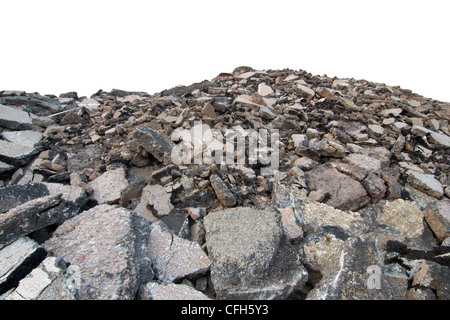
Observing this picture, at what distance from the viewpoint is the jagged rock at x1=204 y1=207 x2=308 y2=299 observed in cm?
207

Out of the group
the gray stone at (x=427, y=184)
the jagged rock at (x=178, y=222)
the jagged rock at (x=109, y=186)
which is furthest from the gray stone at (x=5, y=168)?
the gray stone at (x=427, y=184)

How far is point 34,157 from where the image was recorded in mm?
4141

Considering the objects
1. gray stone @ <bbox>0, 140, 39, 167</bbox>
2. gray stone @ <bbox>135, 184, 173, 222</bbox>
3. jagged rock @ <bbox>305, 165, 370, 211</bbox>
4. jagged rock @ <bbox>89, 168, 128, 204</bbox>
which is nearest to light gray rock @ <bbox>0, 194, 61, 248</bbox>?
jagged rock @ <bbox>89, 168, 128, 204</bbox>

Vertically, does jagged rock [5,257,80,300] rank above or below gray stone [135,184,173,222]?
above

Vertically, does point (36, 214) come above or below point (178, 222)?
above

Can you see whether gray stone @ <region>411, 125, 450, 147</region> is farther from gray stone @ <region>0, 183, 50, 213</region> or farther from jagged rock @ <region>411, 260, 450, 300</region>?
gray stone @ <region>0, 183, 50, 213</region>

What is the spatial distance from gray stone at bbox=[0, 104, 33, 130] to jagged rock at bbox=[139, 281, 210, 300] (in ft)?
16.2

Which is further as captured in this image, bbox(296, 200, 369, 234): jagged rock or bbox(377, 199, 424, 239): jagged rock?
bbox(377, 199, 424, 239): jagged rock

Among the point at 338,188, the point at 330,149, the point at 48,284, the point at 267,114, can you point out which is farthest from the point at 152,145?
the point at 330,149

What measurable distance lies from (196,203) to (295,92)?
16.0ft

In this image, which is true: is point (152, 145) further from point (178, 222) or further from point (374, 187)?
point (374, 187)

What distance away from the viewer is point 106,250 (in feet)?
7.27

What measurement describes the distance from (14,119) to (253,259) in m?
5.67

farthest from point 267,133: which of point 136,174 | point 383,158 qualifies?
point 136,174
